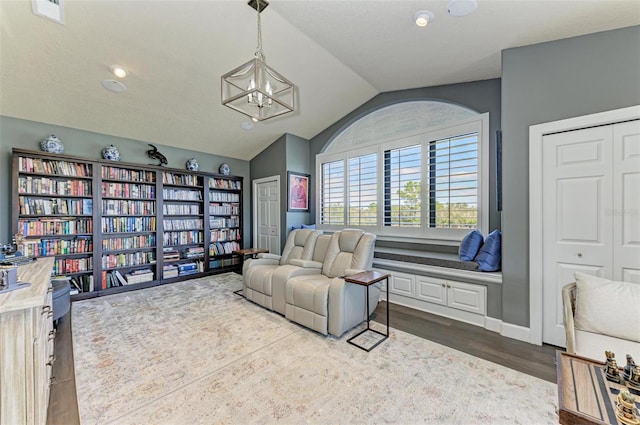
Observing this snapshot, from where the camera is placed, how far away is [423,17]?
2244 millimetres

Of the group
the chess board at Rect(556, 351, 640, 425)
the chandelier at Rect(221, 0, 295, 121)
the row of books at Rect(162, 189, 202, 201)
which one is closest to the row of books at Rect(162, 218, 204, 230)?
the row of books at Rect(162, 189, 202, 201)

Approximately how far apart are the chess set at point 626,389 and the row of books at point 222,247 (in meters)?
5.34

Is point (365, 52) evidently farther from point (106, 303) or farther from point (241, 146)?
point (106, 303)

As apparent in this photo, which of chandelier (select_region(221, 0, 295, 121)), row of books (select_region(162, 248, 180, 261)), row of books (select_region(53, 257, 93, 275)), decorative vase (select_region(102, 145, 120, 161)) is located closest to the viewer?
chandelier (select_region(221, 0, 295, 121))

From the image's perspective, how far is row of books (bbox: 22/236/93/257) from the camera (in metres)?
3.43

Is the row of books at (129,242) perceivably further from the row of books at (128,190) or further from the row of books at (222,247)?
the row of books at (222,247)

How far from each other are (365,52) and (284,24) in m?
0.97

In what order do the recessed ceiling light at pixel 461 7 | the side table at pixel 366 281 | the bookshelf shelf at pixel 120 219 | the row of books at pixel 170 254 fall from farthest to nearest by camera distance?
the row of books at pixel 170 254 → the bookshelf shelf at pixel 120 219 → the side table at pixel 366 281 → the recessed ceiling light at pixel 461 7

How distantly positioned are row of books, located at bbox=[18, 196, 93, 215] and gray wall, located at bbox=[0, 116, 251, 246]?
→ 15cm

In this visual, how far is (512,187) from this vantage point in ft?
8.39

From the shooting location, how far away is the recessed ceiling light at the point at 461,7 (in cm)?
203

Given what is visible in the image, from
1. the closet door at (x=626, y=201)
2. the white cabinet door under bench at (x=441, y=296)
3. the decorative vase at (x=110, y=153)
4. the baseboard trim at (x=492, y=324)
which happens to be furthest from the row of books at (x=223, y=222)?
the closet door at (x=626, y=201)

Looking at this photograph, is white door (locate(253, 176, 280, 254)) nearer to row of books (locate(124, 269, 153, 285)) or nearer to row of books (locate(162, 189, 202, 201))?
row of books (locate(162, 189, 202, 201))

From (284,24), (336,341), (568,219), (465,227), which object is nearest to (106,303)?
(336,341)
